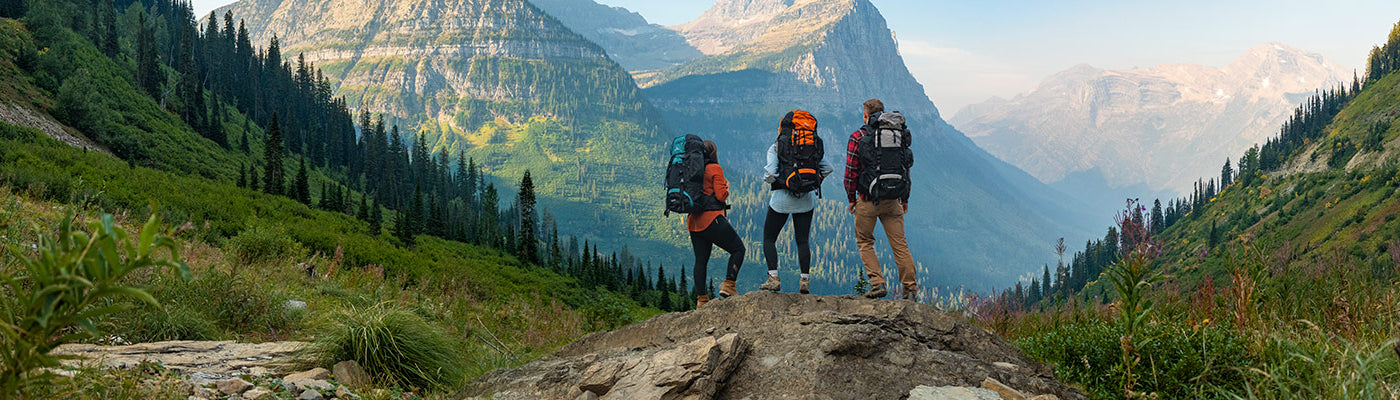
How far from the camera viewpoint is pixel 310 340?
7.36 meters

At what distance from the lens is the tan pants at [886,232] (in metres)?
10.3

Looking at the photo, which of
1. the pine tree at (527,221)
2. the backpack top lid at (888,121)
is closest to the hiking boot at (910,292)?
the backpack top lid at (888,121)

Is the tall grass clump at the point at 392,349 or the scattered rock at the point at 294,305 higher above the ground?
the tall grass clump at the point at 392,349

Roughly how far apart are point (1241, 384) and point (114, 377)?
8.41 meters

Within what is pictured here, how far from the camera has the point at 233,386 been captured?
5629 millimetres

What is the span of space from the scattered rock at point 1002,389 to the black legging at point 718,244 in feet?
15.4

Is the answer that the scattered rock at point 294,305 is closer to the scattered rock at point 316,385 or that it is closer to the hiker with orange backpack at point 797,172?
the scattered rock at point 316,385

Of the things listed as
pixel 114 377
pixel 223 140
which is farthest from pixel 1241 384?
pixel 223 140

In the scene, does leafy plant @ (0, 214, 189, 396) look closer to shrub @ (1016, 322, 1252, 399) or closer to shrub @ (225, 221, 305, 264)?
shrub @ (1016, 322, 1252, 399)

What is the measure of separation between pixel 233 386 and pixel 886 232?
26.2 feet

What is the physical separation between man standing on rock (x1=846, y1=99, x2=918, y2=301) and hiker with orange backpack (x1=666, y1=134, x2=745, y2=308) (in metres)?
1.86

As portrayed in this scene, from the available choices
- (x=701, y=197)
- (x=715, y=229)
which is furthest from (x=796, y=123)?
(x=715, y=229)

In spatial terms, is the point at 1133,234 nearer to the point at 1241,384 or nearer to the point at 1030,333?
the point at 1241,384

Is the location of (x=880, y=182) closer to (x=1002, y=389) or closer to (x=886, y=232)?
(x=886, y=232)
